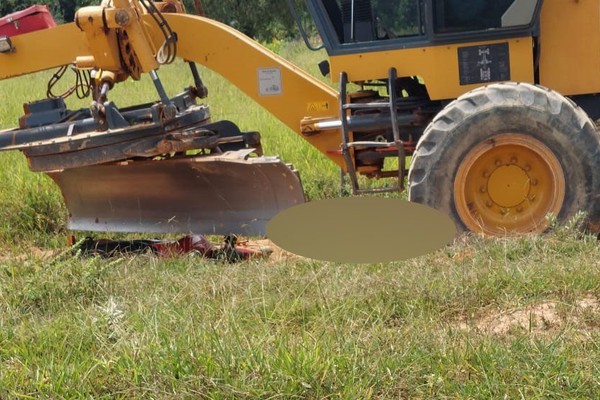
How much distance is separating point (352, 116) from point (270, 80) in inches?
27.6

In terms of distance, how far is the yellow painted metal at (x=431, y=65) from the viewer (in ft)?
22.0

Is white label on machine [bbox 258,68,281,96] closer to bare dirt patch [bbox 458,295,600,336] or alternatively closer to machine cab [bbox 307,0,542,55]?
machine cab [bbox 307,0,542,55]

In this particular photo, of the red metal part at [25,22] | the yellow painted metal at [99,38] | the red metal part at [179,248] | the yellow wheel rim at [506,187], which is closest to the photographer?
the yellow wheel rim at [506,187]

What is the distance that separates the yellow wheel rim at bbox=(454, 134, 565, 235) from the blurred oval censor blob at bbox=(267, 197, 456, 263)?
11.4 ft

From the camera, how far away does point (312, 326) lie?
4414mm

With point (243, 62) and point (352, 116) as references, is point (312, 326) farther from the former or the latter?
point (243, 62)

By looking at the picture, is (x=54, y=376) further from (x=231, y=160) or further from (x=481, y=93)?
(x=481, y=93)

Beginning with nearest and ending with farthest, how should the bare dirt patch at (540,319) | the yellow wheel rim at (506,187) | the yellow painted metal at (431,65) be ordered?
the bare dirt patch at (540,319), the yellow wheel rim at (506,187), the yellow painted metal at (431,65)

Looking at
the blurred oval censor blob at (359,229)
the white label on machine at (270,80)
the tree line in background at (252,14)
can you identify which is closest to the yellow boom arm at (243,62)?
the white label on machine at (270,80)

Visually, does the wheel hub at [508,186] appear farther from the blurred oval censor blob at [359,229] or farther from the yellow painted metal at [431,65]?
the blurred oval censor blob at [359,229]

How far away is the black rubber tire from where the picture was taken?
6.15 meters

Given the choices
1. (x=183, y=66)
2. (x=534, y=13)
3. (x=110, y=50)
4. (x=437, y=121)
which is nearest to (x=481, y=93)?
(x=437, y=121)

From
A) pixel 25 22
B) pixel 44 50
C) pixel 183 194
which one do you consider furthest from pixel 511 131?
pixel 25 22

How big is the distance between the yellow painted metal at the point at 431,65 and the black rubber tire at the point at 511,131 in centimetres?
48
